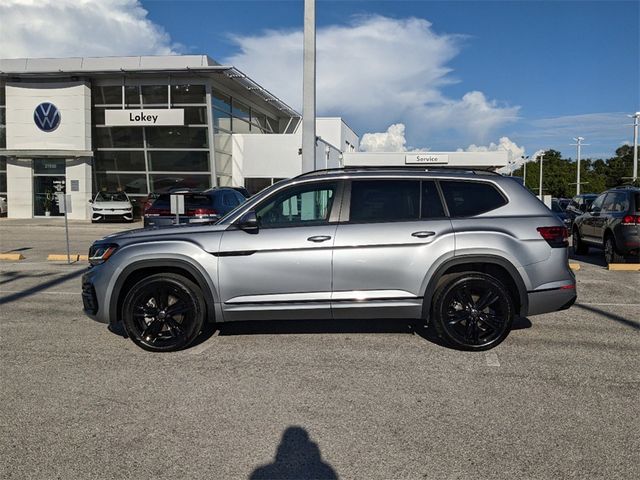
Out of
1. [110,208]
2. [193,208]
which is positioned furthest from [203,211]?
[110,208]

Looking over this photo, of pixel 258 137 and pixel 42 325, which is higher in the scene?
pixel 258 137

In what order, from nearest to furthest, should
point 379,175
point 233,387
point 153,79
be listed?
point 233,387 < point 379,175 < point 153,79

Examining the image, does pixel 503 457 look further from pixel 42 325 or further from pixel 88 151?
pixel 88 151

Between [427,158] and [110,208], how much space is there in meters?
16.3

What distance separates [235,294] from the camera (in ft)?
17.5

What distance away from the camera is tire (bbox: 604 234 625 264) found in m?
11.4

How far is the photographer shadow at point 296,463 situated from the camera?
3.16 m

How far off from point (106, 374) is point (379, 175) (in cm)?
322

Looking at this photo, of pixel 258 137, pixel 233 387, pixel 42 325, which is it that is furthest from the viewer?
pixel 258 137

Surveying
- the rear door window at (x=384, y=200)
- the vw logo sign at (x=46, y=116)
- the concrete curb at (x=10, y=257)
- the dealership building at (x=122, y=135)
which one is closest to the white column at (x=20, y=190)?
the dealership building at (x=122, y=135)

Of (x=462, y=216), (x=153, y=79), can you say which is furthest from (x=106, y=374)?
(x=153, y=79)

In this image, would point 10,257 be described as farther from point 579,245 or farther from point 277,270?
point 579,245

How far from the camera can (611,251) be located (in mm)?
11539

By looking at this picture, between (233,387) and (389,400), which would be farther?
(233,387)
